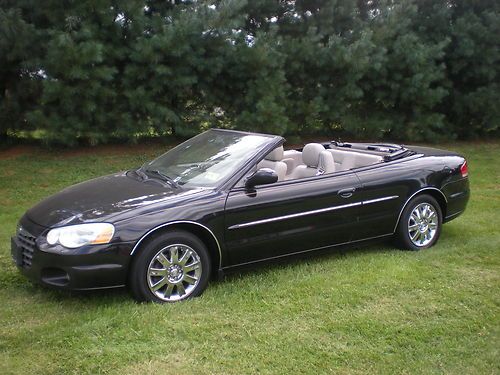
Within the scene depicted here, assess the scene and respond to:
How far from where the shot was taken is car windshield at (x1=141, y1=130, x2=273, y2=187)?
505 cm

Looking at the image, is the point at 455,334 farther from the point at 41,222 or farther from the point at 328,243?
the point at 41,222

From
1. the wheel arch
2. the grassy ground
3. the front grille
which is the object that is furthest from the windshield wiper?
the front grille

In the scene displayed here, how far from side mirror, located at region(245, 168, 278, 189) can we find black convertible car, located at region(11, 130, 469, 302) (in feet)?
0.04

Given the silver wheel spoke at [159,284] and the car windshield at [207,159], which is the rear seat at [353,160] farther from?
the silver wheel spoke at [159,284]

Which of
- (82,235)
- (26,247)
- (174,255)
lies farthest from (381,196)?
(26,247)

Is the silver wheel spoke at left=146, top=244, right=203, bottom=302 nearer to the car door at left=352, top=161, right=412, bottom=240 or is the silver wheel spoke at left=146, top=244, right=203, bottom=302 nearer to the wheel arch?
the wheel arch

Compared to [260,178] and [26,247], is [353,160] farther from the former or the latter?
[26,247]

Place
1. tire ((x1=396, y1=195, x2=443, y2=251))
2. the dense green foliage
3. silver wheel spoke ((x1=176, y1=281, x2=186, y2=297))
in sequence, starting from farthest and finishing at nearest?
the dense green foliage, tire ((x1=396, y1=195, x2=443, y2=251)), silver wheel spoke ((x1=176, y1=281, x2=186, y2=297))

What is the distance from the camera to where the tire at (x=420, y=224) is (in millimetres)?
5906

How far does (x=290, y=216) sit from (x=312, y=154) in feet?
3.55

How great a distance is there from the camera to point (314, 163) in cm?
592

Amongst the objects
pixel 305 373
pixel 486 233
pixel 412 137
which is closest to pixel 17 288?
pixel 305 373

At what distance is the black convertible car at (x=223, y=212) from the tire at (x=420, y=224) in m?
0.01

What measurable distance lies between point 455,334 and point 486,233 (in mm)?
2945
